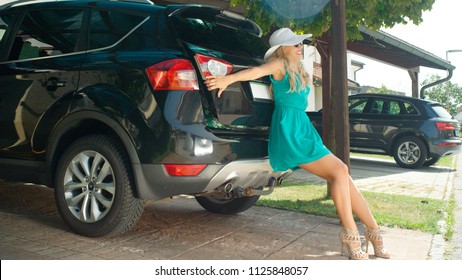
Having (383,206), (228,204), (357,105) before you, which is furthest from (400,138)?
(228,204)

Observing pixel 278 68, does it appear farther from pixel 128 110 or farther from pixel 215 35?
pixel 128 110

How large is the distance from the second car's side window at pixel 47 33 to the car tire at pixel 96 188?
85cm

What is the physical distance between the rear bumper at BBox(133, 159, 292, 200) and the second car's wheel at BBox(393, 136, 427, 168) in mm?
8528

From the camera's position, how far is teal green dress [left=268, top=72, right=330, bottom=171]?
357 centimetres

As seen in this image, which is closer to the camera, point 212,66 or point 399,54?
point 212,66

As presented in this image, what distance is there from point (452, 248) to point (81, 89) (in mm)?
3198

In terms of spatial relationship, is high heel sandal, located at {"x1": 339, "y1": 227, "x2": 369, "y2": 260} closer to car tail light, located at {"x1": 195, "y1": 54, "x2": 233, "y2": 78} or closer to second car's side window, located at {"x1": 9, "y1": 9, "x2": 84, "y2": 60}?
car tail light, located at {"x1": 195, "y1": 54, "x2": 233, "y2": 78}

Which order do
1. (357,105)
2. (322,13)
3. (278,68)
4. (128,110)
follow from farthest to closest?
1. (357,105)
2. (322,13)
3. (278,68)
4. (128,110)

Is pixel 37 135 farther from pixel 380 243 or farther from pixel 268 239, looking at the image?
pixel 380 243

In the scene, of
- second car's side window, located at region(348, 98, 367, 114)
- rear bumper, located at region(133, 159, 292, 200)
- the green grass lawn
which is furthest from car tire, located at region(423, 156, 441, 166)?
rear bumper, located at region(133, 159, 292, 200)

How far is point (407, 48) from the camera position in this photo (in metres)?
14.1

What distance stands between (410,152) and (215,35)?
8.61m

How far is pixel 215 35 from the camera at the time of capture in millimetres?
3812

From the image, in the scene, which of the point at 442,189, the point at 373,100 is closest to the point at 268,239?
the point at 442,189
